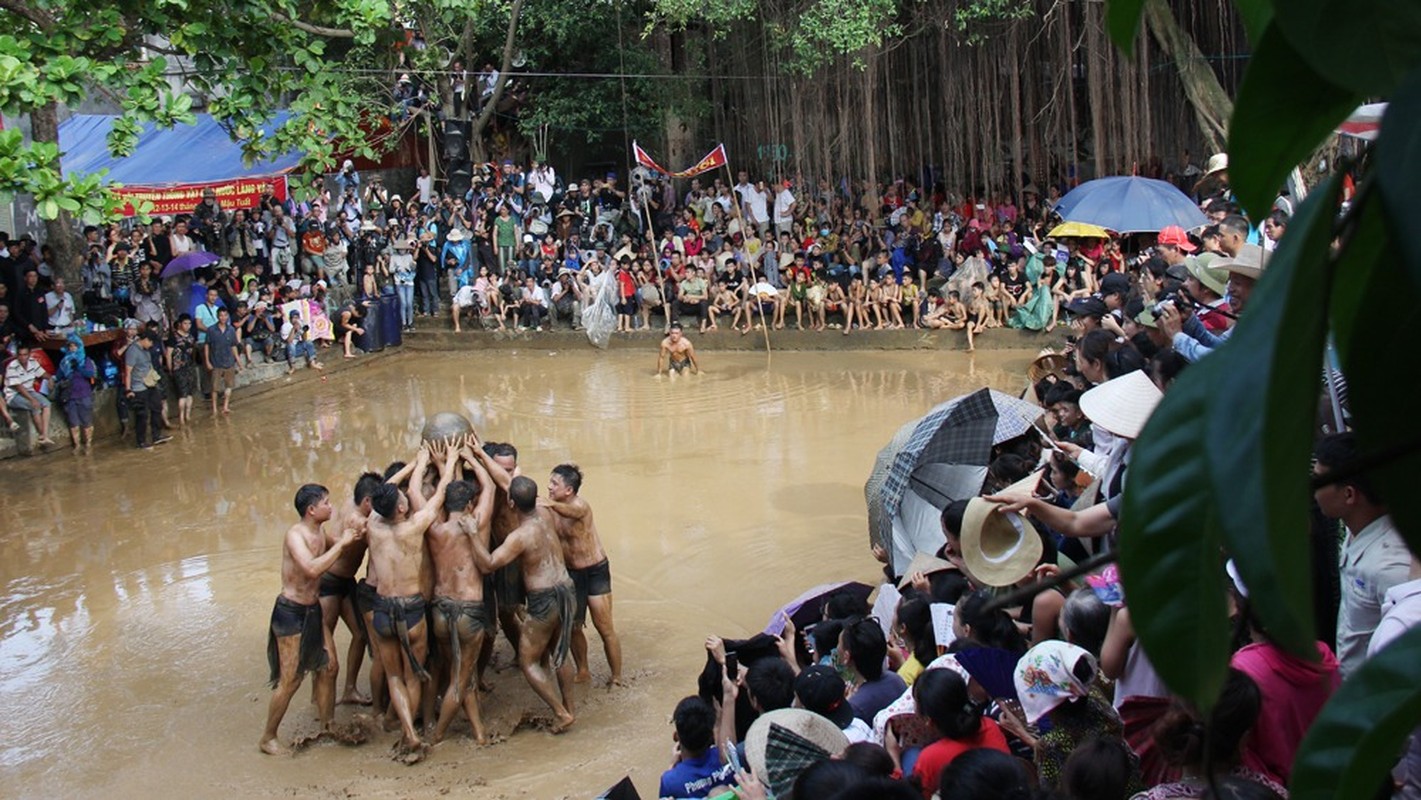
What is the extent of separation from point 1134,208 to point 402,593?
280 inches

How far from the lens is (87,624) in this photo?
893cm

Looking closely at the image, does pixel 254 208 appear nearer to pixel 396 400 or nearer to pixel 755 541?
pixel 396 400

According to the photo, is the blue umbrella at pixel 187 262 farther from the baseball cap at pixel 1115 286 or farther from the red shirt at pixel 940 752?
the red shirt at pixel 940 752

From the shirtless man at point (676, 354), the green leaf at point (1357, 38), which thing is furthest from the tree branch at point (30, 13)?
the green leaf at point (1357, 38)

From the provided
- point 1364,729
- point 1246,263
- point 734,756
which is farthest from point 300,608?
point 1364,729

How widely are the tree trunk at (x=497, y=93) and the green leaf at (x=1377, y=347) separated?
2048cm

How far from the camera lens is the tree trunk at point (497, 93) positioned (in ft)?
67.2

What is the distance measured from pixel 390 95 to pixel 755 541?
538 inches

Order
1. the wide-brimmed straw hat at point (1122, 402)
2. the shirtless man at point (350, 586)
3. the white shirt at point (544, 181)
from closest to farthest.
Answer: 1. the wide-brimmed straw hat at point (1122, 402)
2. the shirtless man at point (350, 586)
3. the white shirt at point (544, 181)

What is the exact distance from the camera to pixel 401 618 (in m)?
6.77

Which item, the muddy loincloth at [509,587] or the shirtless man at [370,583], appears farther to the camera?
the muddy loincloth at [509,587]

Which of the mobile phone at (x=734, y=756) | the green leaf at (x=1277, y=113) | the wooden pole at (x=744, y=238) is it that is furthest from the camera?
the wooden pole at (x=744, y=238)

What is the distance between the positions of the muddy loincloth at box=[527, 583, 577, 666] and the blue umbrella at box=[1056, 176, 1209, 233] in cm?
615

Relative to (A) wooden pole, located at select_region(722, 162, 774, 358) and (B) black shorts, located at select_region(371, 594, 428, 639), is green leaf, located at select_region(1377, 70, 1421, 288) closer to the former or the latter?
(B) black shorts, located at select_region(371, 594, 428, 639)
